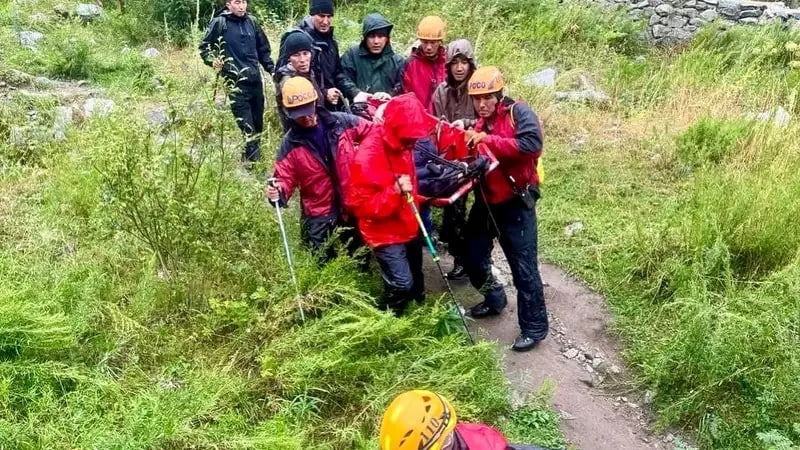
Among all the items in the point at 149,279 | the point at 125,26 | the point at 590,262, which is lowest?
the point at 590,262

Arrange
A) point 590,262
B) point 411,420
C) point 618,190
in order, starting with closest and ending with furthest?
point 411,420, point 590,262, point 618,190

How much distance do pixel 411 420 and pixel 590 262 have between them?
407 centimetres

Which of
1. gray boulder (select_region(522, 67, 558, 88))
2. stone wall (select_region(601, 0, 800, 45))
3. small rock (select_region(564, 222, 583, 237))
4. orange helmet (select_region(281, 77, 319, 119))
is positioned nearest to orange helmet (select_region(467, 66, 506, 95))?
orange helmet (select_region(281, 77, 319, 119))

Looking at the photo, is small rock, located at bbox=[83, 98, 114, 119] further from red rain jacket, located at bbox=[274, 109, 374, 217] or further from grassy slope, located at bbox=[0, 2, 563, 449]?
red rain jacket, located at bbox=[274, 109, 374, 217]

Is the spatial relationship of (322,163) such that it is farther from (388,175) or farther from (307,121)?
(388,175)

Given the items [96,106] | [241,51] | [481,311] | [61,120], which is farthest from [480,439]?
[96,106]

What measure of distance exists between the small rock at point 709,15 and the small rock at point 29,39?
10428mm

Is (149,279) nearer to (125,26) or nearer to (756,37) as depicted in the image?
(125,26)

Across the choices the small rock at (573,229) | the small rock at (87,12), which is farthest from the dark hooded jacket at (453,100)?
the small rock at (87,12)

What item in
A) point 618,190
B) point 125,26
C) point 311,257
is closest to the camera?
point 311,257

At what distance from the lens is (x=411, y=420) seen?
2.54 meters

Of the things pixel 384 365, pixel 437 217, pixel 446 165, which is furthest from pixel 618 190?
pixel 384 365

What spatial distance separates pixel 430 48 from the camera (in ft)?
A: 19.1

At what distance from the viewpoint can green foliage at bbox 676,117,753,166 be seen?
727 cm
